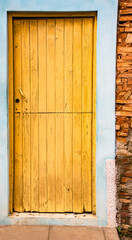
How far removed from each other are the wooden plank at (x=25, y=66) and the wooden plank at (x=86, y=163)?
0.77 m

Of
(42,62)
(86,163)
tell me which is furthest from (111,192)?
(42,62)

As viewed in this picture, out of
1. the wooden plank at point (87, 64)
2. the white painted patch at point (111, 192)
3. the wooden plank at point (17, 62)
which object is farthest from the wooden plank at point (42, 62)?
the white painted patch at point (111, 192)

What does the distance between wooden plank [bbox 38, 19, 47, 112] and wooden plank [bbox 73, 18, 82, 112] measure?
1.27 ft

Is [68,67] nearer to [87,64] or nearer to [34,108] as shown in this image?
[87,64]

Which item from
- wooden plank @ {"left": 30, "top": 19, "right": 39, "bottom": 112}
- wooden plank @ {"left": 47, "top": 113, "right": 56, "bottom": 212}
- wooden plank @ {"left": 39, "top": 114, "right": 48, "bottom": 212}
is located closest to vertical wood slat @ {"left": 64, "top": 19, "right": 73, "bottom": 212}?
wooden plank @ {"left": 47, "top": 113, "right": 56, "bottom": 212}

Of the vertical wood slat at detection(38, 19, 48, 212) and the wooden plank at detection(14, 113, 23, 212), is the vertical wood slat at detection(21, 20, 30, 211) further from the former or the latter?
the vertical wood slat at detection(38, 19, 48, 212)

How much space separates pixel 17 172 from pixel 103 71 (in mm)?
1715

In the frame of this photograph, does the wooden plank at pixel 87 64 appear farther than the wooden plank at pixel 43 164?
No

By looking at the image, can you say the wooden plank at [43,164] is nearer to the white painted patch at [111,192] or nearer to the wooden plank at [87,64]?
the wooden plank at [87,64]

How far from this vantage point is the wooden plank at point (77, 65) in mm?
3697

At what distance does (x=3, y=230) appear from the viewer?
3.59m

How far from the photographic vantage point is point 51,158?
149 inches

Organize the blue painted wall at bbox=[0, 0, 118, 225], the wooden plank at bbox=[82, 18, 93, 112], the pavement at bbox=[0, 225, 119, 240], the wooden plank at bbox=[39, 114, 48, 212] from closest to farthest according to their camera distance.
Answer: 1. the pavement at bbox=[0, 225, 119, 240]
2. the blue painted wall at bbox=[0, 0, 118, 225]
3. the wooden plank at bbox=[82, 18, 93, 112]
4. the wooden plank at bbox=[39, 114, 48, 212]

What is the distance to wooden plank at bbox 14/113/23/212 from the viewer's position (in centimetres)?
380
